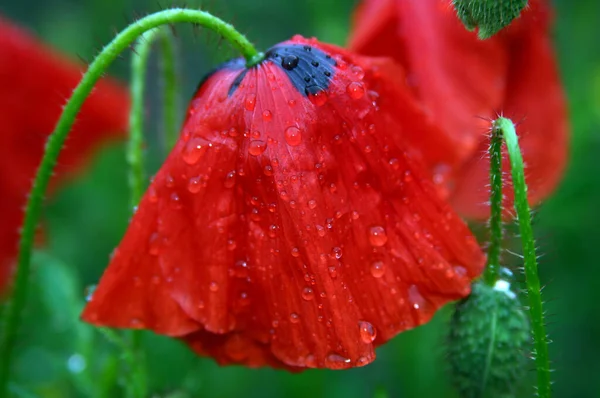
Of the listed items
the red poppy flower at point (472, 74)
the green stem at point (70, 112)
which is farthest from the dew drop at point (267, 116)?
the red poppy flower at point (472, 74)

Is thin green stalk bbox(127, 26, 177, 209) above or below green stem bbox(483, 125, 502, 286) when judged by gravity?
above

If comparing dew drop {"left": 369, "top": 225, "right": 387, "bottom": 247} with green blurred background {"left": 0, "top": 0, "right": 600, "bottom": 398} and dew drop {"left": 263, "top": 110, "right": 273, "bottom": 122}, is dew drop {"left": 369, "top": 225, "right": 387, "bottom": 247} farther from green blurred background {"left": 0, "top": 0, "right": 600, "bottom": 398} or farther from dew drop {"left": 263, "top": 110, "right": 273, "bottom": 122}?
green blurred background {"left": 0, "top": 0, "right": 600, "bottom": 398}

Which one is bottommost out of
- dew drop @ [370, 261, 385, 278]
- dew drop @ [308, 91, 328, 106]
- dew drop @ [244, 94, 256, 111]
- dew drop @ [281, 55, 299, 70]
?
dew drop @ [370, 261, 385, 278]

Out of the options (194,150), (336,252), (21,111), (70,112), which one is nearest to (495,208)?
(336,252)

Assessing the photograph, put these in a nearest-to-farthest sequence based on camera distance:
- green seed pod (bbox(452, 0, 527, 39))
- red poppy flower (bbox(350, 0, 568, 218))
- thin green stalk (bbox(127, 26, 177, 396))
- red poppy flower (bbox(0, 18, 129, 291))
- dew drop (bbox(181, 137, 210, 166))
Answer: green seed pod (bbox(452, 0, 527, 39)), dew drop (bbox(181, 137, 210, 166)), thin green stalk (bbox(127, 26, 177, 396)), red poppy flower (bbox(350, 0, 568, 218)), red poppy flower (bbox(0, 18, 129, 291))

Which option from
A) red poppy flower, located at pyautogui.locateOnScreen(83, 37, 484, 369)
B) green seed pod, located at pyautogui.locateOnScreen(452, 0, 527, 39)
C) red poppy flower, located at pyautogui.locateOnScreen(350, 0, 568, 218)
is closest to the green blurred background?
red poppy flower, located at pyautogui.locateOnScreen(350, 0, 568, 218)

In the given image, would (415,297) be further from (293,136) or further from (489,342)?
(293,136)
